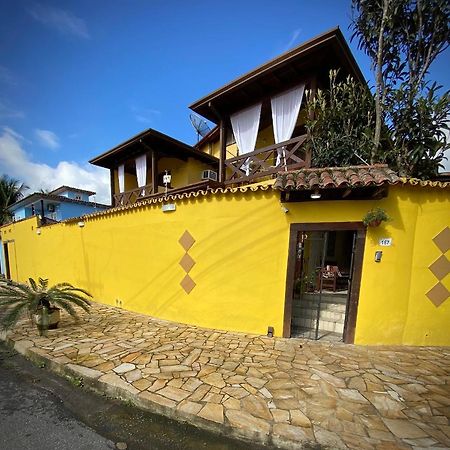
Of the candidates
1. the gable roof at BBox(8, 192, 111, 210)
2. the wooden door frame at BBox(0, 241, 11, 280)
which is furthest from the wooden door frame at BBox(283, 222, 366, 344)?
the wooden door frame at BBox(0, 241, 11, 280)

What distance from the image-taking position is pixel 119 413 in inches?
115

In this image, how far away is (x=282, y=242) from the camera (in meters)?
4.84

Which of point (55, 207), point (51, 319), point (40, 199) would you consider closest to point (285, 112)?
point (51, 319)

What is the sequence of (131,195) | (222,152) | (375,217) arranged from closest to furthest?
(375,217) < (222,152) < (131,195)

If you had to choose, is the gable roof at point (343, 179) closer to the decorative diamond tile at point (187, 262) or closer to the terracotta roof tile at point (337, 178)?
the terracotta roof tile at point (337, 178)

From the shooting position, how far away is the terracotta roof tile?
12.4 feet

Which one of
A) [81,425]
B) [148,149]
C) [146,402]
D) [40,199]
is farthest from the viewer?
[40,199]

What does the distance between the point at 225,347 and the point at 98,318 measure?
4.11 meters

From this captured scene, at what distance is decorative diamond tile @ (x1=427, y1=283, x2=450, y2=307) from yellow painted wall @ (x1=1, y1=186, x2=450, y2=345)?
0.33 feet

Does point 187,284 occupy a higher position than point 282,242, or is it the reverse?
point 282,242

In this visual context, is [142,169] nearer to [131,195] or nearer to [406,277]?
[131,195]

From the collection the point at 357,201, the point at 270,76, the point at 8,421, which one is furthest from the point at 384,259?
the point at 8,421

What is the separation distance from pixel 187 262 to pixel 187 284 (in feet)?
1.85

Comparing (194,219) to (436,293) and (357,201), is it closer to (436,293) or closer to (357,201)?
(357,201)
